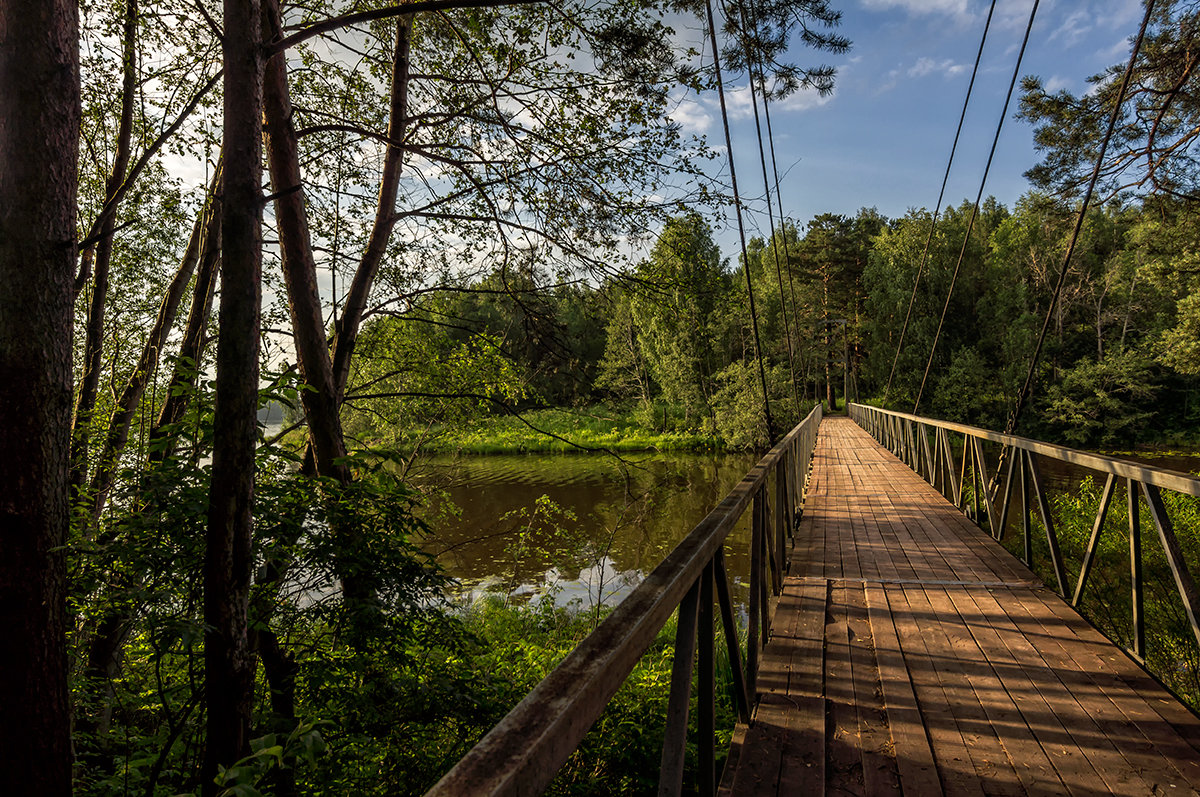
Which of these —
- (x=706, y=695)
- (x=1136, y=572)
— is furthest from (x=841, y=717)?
(x=1136, y=572)

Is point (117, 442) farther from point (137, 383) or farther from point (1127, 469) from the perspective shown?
point (1127, 469)

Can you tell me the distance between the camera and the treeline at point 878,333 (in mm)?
4246

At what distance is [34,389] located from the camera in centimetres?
167

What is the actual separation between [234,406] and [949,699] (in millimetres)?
2885

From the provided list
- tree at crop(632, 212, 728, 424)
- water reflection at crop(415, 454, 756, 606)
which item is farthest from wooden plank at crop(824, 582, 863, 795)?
tree at crop(632, 212, 728, 424)

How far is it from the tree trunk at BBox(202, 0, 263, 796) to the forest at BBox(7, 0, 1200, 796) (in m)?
0.01

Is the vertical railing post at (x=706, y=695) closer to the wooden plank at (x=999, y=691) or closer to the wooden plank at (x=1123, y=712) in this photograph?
the wooden plank at (x=999, y=691)

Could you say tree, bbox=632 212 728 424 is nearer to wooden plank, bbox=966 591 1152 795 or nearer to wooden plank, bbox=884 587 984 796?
wooden plank, bbox=884 587 984 796

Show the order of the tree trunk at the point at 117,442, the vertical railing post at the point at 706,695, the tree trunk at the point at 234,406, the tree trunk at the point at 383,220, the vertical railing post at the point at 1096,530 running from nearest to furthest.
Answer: the vertical railing post at the point at 706,695, the tree trunk at the point at 234,406, the vertical railing post at the point at 1096,530, the tree trunk at the point at 117,442, the tree trunk at the point at 383,220

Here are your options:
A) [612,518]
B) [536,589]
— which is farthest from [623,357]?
[536,589]

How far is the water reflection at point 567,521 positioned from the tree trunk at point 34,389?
2323 mm

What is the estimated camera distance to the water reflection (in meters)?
5.61

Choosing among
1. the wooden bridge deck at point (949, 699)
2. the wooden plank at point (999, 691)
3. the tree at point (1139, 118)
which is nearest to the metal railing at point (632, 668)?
the wooden bridge deck at point (949, 699)

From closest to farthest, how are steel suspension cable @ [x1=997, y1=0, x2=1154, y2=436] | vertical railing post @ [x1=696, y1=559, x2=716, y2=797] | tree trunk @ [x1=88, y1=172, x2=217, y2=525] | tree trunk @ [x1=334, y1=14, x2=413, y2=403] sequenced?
vertical railing post @ [x1=696, y1=559, x2=716, y2=797] → tree trunk @ [x1=88, y1=172, x2=217, y2=525] → tree trunk @ [x1=334, y1=14, x2=413, y2=403] → steel suspension cable @ [x1=997, y1=0, x2=1154, y2=436]
